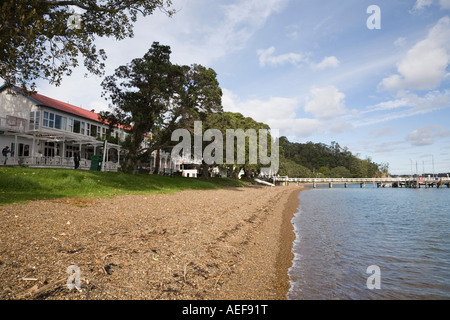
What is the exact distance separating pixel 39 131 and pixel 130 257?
26883 millimetres

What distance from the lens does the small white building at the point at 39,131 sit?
25.4m

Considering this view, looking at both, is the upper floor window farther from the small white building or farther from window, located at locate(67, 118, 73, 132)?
window, located at locate(67, 118, 73, 132)

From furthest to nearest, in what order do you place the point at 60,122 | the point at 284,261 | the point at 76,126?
the point at 76,126, the point at 60,122, the point at 284,261

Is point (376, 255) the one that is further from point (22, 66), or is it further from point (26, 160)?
point (26, 160)

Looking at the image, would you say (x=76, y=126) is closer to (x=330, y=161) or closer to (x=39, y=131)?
(x=39, y=131)

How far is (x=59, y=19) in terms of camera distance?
998cm

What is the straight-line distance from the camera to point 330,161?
563 feet

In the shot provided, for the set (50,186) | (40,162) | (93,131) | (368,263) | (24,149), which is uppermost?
(93,131)

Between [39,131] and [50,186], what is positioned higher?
[39,131]

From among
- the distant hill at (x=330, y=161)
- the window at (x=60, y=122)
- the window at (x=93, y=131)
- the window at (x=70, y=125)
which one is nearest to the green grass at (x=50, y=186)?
the window at (x=60, y=122)

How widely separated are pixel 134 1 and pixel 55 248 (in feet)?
36.3

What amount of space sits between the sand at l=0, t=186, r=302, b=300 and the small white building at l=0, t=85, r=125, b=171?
18571mm

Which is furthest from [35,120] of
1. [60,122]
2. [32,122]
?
[60,122]
